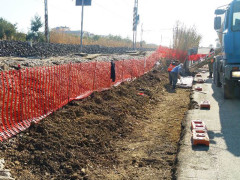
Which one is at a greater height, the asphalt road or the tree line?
the tree line

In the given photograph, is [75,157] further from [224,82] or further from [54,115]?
[224,82]

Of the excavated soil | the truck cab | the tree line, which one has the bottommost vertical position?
the excavated soil

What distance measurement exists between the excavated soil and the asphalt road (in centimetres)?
29

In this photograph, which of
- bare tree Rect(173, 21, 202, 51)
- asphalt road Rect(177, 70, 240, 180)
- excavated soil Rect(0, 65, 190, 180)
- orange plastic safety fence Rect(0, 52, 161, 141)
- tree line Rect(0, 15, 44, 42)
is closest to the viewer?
asphalt road Rect(177, 70, 240, 180)

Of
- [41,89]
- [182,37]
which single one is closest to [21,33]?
[182,37]

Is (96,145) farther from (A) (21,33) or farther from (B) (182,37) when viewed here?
(A) (21,33)

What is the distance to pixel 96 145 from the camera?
208 inches

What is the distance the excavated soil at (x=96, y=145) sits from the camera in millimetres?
4227

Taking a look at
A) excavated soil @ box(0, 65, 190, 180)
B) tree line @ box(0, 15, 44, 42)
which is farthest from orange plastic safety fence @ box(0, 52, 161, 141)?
tree line @ box(0, 15, 44, 42)

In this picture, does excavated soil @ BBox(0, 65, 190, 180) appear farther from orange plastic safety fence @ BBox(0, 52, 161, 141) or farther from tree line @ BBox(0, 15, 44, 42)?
tree line @ BBox(0, 15, 44, 42)

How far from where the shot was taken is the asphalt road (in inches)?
156

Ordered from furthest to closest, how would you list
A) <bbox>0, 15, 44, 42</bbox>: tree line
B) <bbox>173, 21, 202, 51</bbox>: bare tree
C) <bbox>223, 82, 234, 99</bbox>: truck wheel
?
1. <bbox>0, 15, 44, 42</bbox>: tree line
2. <bbox>173, 21, 202, 51</bbox>: bare tree
3. <bbox>223, 82, 234, 99</bbox>: truck wheel

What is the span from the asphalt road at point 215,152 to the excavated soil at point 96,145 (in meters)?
0.29

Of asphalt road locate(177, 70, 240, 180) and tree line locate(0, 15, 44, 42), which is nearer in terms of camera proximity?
asphalt road locate(177, 70, 240, 180)
